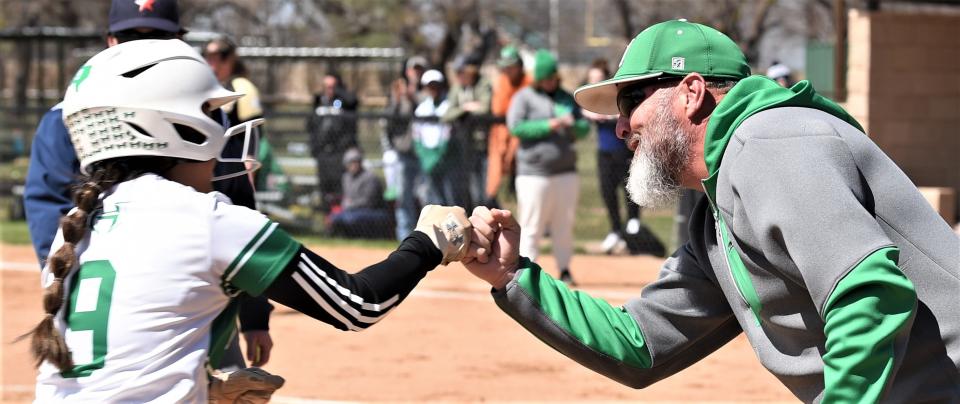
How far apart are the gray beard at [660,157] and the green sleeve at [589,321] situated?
0.45m

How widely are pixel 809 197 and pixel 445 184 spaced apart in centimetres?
1090

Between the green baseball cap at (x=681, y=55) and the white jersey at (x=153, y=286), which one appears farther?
the green baseball cap at (x=681, y=55)

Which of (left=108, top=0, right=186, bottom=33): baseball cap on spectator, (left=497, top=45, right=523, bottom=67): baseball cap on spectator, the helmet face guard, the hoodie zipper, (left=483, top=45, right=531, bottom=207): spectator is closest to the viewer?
the hoodie zipper

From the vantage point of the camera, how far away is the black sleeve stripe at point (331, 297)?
3.02 metres

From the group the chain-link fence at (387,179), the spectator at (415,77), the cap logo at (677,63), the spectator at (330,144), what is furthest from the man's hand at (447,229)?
the spectator at (415,77)

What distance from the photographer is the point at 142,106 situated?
2979 millimetres

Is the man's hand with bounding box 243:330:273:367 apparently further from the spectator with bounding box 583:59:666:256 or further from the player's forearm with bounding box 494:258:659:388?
the spectator with bounding box 583:59:666:256

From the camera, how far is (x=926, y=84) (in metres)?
14.0

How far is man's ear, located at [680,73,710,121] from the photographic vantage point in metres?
3.25

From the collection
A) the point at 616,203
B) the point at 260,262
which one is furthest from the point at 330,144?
the point at 260,262

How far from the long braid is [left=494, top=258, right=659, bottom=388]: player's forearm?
1.21m

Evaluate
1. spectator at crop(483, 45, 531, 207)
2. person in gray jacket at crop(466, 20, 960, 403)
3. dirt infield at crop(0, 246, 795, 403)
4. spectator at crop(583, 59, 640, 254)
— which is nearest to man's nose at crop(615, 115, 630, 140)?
person in gray jacket at crop(466, 20, 960, 403)

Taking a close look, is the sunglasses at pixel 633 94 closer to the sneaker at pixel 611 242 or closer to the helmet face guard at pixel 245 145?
the helmet face guard at pixel 245 145

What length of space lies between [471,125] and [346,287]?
10.4 m
